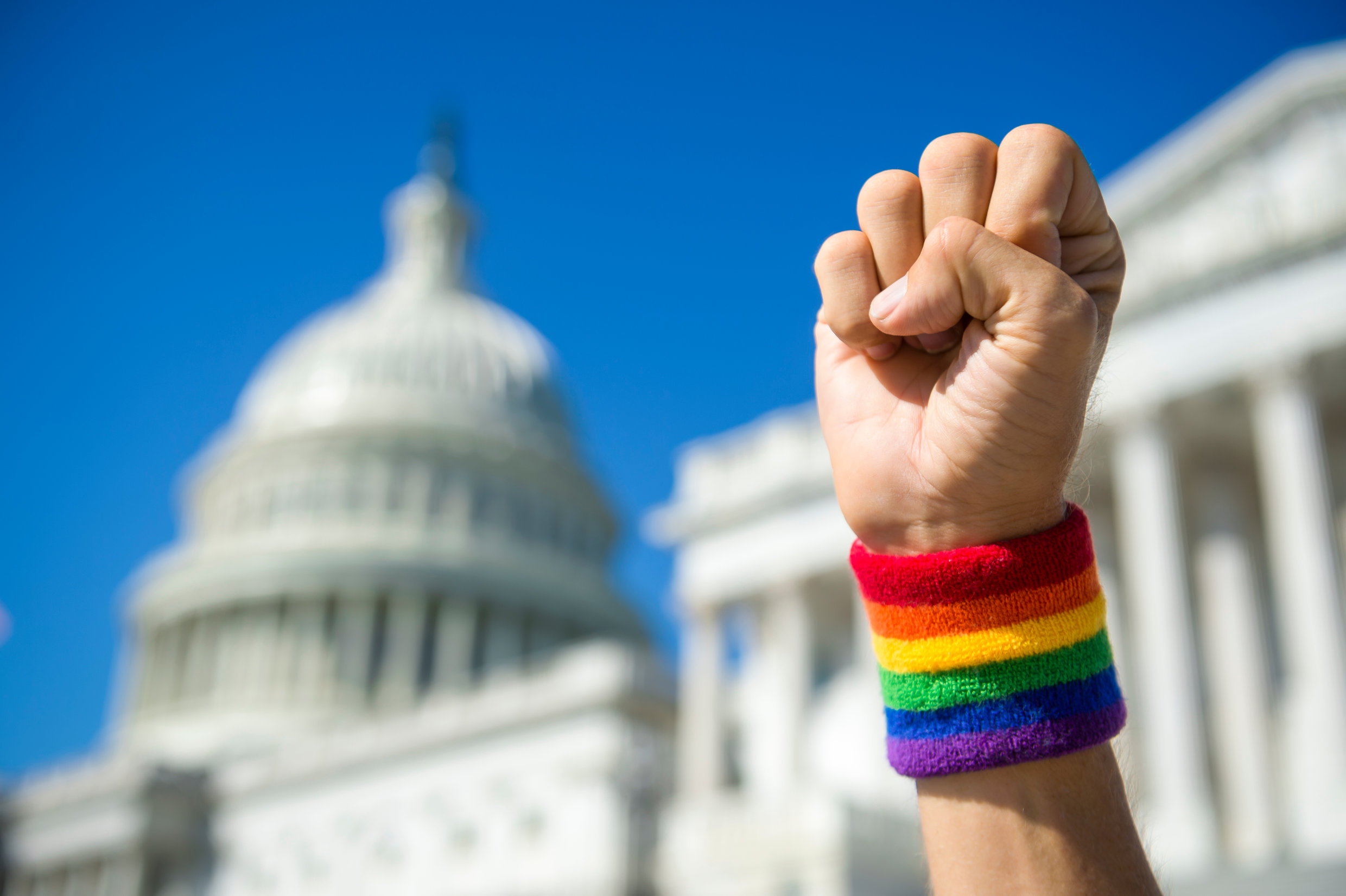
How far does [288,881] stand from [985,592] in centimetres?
5594

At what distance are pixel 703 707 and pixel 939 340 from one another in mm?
38012

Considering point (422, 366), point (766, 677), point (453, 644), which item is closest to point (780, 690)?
point (766, 677)

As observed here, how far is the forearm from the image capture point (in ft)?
8.98

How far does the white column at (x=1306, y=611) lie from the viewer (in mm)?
26500

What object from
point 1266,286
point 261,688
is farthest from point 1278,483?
point 261,688

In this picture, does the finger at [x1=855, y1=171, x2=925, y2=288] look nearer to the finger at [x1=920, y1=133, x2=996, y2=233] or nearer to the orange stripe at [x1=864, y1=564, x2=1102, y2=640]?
the finger at [x1=920, y1=133, x2=996, y2=233]

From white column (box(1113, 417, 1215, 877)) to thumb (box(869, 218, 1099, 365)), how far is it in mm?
25999

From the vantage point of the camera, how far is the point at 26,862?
63750mm

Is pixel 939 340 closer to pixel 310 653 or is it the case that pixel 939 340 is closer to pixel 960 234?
pixel 960 234

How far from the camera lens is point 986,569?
8.95ft

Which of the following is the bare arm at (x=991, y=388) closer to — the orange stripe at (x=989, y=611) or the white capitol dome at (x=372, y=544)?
the orange stripe at (x=989, y=611)

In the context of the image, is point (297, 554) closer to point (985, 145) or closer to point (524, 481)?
point (524, 481)

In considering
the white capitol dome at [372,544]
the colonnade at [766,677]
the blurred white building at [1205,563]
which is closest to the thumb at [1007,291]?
the blurred white building at [1205,563]

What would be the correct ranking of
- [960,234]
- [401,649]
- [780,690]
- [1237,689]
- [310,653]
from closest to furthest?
[960,234] < [1237,689] < [780,690] < [310,653] < [401,649]
